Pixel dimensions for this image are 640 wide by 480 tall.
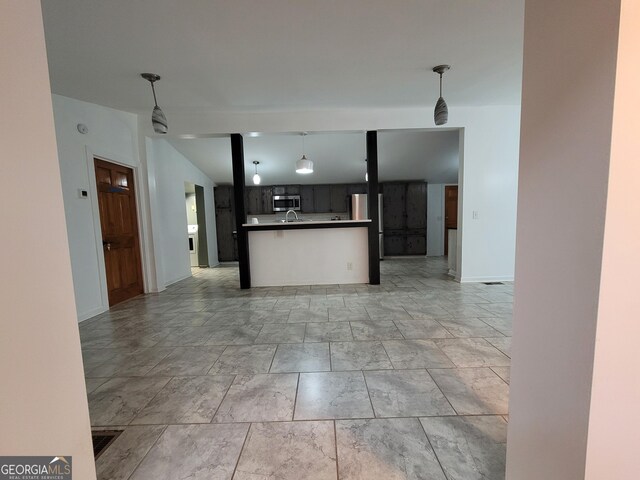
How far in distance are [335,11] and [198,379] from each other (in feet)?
9.35

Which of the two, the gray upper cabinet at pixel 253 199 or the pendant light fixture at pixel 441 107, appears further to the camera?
the gray upper cabinet at pixel 253 199

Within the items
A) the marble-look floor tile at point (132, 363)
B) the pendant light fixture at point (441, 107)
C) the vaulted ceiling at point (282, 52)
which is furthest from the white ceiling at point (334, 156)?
the marble-look floor tile at point (132, 363)

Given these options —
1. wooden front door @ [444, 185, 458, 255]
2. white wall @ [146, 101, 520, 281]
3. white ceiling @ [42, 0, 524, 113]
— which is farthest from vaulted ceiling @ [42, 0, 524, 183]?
wooden front door @ [444, 185, 458, 255]

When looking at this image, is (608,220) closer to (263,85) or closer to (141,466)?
(141,466)

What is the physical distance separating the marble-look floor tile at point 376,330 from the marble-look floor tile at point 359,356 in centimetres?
14

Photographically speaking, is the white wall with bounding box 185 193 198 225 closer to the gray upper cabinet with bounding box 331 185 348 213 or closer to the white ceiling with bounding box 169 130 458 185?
the white ceiling with bounding box 169 130 458 185

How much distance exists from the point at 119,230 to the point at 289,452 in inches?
157

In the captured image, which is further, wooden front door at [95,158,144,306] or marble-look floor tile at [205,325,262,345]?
wooden front door at [95,158,144,306]

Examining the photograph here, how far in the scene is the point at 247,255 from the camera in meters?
4.25

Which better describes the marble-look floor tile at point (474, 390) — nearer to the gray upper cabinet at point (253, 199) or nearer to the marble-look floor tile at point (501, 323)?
the marble-look floor tile at point (501, 323)

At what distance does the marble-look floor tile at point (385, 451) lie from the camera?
3.51 feet

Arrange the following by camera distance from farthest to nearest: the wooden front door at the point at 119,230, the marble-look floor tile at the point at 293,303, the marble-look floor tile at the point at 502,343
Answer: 1. the wooden front door at the point at 119,230
2. the marble-look floor tile at the point at 293,303
3. the marble-look floor tile at the point at 502,343

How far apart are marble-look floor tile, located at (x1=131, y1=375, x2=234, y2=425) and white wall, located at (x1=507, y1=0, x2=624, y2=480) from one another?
1503 millimetres

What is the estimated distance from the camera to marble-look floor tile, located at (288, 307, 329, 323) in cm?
280
